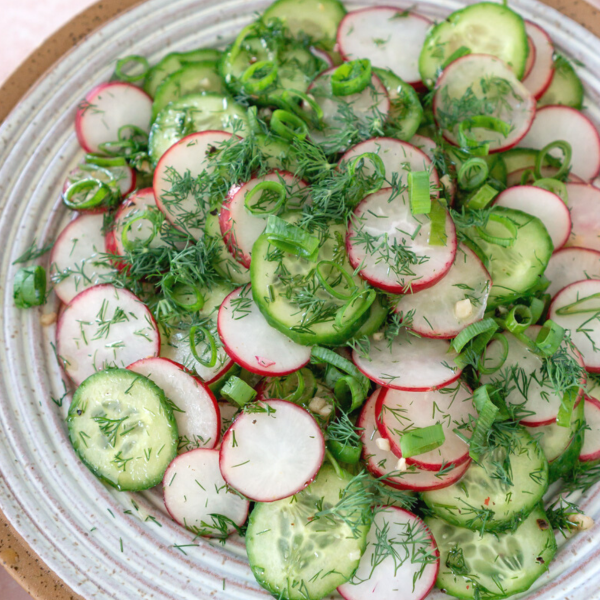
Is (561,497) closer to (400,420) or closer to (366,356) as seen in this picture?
(400,420)

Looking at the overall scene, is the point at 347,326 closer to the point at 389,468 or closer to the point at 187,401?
the point at 389,468

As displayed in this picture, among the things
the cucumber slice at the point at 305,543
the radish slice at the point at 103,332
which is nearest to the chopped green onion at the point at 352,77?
A: the radish slice at the point at 103,332

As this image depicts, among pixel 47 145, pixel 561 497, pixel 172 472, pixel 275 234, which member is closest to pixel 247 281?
pixel 275 234

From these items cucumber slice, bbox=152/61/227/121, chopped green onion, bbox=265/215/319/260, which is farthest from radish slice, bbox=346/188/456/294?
cucumber slice, bbox=152/61/227/121

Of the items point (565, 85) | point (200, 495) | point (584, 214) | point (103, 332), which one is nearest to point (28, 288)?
point (103, 332)

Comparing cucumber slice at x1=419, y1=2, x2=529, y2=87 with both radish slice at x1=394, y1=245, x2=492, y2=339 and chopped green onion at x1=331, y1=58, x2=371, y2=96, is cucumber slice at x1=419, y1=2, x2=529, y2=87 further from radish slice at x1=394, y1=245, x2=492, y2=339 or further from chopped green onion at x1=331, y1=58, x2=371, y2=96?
radish slice at x1=394, y1=245, x2=492, y2=339

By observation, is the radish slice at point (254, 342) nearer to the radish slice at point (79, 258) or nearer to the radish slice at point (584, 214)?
the radish slice at point (79, 258)

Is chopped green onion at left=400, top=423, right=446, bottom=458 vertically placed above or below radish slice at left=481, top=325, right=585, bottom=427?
below

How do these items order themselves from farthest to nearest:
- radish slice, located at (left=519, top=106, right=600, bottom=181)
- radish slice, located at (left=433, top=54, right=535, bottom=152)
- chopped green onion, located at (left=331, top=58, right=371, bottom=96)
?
radish slice, located at (left=519, top=106, right=600, bottom=181) < radish slice, located at (left=433, top=54, right=535, bottom=152) < chopped green onion, located at (left=331, top=58, right=371, bottom=96)
